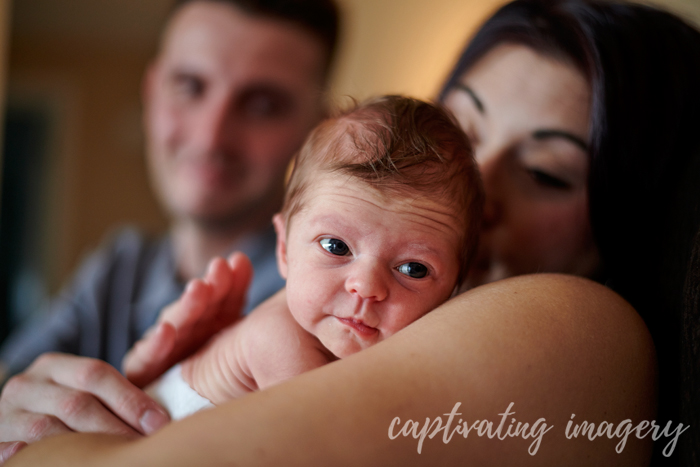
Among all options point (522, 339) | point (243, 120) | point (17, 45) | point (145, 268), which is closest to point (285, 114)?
point (243, 120)

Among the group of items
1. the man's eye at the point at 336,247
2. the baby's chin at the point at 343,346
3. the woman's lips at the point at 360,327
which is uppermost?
the man's eye at the point at 336,247

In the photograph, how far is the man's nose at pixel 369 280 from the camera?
738mm

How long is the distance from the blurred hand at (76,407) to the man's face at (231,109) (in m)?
1.22

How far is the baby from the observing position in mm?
766

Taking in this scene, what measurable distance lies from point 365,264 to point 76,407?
20.2 inches

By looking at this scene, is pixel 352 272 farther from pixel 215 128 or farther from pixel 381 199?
pixel 215 128

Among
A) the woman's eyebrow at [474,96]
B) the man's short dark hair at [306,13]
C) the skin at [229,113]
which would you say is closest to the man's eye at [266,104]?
the skin at [229,113]

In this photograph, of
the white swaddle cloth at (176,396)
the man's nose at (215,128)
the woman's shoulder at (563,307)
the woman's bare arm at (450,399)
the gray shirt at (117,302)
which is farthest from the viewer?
the man's nose at (215,128)

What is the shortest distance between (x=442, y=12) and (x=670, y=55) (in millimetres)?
2548

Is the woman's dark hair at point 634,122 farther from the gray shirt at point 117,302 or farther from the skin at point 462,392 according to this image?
the gray shirt at point 117,302

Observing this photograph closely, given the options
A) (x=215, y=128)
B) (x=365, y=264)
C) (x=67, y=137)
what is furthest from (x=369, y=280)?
(x=67, y=137)

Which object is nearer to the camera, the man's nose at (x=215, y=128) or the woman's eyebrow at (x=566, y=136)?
the woman's eyebrow at (x=566, y=136)

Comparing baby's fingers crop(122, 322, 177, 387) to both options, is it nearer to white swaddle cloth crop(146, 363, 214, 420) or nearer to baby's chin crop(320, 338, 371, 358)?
white swaddle cloth crop(146, 363, 214, 420)

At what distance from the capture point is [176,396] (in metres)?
0.88
